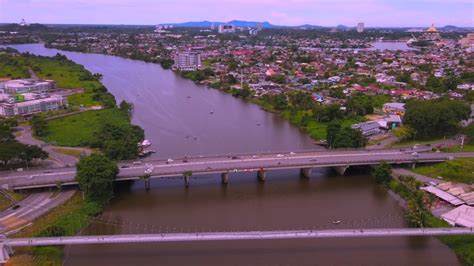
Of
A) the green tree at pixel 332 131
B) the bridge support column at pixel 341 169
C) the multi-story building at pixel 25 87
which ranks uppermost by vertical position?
the multi-story building at pixel 25 87

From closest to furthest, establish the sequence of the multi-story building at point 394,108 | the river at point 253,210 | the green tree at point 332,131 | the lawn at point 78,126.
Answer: the river at point 253,210 → the green tree at point 332,131 → the lawn at point 78,126 → the multi-story building at point 394,108

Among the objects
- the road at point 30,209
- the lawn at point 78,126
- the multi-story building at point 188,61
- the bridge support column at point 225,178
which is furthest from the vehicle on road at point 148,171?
the multi-story building at point 188,61

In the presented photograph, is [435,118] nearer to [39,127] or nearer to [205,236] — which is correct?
[205,236]

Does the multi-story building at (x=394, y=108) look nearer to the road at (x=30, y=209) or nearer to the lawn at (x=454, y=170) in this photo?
the lawn at (x=454, y=170)

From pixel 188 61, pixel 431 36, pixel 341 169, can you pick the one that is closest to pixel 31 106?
pixel 341 169

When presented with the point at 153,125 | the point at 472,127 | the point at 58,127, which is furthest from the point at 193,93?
the point at 472,127

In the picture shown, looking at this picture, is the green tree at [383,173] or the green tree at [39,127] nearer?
the green tree at [383,173]

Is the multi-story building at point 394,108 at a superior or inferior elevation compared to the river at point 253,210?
superior

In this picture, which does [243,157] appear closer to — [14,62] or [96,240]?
[96,240]
